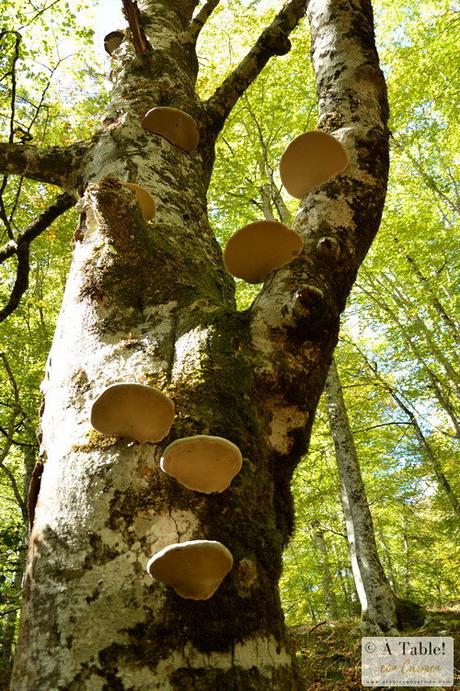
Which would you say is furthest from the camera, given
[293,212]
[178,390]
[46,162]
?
[293,212]

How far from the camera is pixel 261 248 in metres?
2.10

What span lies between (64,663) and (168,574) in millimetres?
282

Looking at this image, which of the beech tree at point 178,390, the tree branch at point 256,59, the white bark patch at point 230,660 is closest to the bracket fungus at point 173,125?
the beech tree at point 178,390

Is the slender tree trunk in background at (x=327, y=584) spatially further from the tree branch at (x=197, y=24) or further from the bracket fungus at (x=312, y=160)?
the bracket fungus at (x=312, y=160)

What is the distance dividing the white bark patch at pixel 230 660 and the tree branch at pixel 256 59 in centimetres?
345

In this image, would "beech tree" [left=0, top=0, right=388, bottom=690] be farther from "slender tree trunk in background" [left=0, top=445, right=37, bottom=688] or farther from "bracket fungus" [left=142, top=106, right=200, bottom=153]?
"slender tree trunk in background" [left=0, top=445, right=37, bottom=688]

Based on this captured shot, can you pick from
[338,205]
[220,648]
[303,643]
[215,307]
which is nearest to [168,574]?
[220,648]

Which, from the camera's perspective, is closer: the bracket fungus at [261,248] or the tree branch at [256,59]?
the bracket fungus at [261,248]

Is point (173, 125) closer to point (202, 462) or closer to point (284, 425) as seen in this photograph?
point (284, 425)

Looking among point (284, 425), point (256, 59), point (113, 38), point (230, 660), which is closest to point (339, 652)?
point (284, 425)

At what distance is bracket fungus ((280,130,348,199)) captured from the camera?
2.27 meters

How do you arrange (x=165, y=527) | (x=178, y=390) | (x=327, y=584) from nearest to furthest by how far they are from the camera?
(x=165, y=527) → (x=178, y=390) → (x=327, y=584)

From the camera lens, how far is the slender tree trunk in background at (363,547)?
767cm

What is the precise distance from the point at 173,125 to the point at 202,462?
7.66 feet
